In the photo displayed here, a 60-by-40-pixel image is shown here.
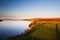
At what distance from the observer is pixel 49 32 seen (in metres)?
1.42

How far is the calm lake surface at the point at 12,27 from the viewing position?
1.54 meters

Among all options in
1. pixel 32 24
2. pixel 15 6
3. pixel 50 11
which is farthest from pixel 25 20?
pixel 50 11

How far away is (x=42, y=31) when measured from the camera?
56.7 inches

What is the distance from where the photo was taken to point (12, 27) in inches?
61.0

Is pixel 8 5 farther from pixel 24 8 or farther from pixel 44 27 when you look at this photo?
pixel 44 27

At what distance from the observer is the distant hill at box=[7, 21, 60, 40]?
1397 mm

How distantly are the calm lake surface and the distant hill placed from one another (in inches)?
3.1

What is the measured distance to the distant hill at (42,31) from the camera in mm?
1397

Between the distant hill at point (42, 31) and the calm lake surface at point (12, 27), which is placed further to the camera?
the calm lake surface at point (12, 27)

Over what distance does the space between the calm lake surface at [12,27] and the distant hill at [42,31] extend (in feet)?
0.26

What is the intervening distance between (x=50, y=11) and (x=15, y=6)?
17.6 inches

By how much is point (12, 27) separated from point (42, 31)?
0.38 metres

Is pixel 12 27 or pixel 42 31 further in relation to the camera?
pixel 12 27

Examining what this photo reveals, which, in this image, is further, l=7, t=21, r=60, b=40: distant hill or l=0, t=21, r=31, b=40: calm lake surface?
l=0, t=21, r=31, b=40: calm lake surface
